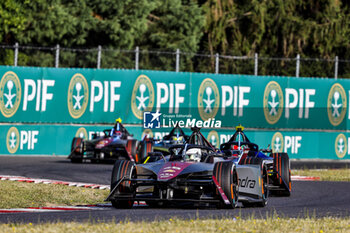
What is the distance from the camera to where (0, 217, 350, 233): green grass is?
8.63 metres

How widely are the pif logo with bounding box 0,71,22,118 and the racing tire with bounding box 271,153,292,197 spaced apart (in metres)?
11.9

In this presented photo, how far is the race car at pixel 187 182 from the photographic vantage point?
11375mm

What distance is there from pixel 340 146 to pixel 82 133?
30.4 ft

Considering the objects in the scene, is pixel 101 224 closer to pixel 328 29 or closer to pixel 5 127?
pixel 5 127

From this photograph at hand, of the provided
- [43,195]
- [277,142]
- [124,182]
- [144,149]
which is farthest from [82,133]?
[124,182]

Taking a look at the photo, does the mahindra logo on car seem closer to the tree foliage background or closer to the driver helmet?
the driver helmet

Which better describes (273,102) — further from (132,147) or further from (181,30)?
(181,30)

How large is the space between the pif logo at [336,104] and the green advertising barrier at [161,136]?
0.54 meters

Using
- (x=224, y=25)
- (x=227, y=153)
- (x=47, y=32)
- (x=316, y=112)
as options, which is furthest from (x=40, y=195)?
(x=224, y=25)

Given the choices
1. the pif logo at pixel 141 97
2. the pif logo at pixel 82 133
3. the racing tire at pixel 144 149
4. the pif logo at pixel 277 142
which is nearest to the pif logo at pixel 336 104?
the pif logo at pixel 277 142

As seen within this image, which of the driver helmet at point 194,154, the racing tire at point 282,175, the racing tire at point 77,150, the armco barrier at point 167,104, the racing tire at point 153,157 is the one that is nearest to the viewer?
the driver helmet at point 194,154

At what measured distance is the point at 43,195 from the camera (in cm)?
1375

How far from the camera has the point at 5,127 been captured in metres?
24.2

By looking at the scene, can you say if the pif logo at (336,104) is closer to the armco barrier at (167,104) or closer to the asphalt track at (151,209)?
the armco barrier at (167,104)
